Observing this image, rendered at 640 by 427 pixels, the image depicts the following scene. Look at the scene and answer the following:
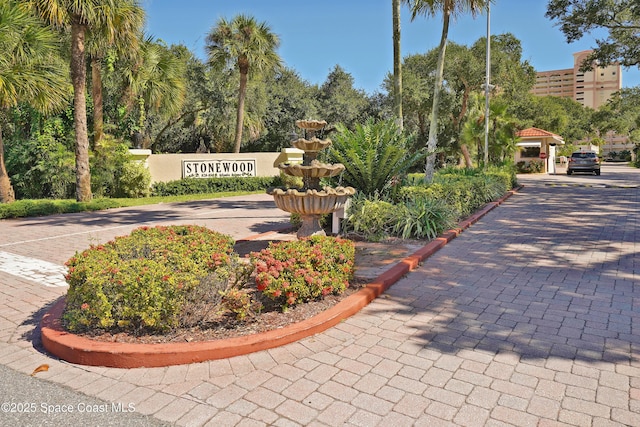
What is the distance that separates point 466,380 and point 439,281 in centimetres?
265

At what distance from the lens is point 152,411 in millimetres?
3076

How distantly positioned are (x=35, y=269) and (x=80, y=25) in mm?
10582

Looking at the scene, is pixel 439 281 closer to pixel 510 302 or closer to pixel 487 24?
pixel 510 302

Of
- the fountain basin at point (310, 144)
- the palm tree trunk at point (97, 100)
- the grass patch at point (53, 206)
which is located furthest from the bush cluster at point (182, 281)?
the palm tree trunk at point (97, 100)

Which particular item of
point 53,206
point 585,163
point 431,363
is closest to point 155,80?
point 53,206

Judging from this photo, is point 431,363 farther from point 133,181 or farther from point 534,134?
point 534,134

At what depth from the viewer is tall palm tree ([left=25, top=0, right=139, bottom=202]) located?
45.2ft

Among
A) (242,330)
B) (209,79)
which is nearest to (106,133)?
(209,79)

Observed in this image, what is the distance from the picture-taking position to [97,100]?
59.5ft

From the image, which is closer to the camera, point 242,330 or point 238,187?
point 242,330

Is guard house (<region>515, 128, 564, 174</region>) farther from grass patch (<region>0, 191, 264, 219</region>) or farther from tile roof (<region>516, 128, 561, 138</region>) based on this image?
grass patch (<region>0, 191, 264, 219</region>)

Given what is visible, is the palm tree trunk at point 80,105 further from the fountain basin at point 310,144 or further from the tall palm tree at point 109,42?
the fountain basin at point 310,144

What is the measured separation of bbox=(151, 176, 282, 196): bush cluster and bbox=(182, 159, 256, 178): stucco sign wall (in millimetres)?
635

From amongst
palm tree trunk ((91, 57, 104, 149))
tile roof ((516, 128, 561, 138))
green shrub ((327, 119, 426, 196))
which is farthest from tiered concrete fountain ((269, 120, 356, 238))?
tile roof ((516, 128, 561, 138))
